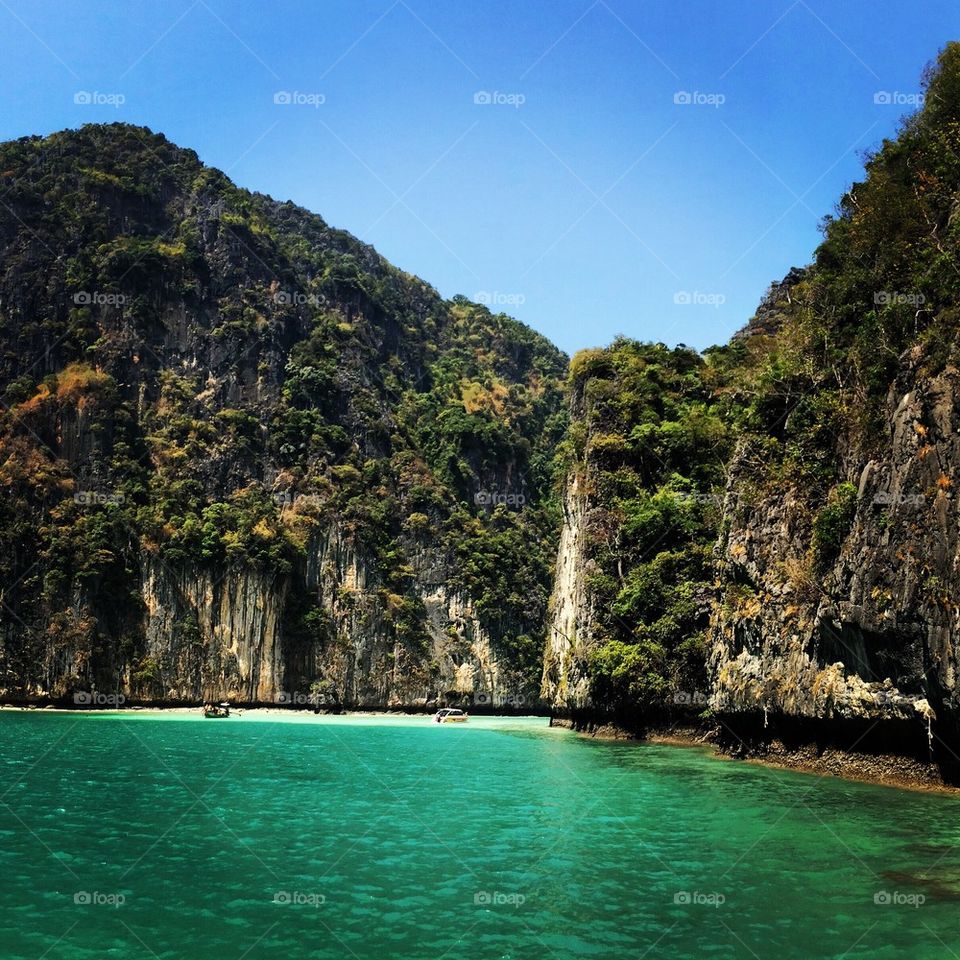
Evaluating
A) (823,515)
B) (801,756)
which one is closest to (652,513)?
(823,515)

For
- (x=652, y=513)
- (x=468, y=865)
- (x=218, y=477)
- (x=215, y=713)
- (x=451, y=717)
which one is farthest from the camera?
Result: (x=218, y=477)

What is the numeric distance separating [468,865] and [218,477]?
252ft

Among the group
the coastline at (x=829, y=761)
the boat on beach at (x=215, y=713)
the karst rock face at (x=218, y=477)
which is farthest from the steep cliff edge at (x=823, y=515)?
the karst rock face at (x=218, y=477)

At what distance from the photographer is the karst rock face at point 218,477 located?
74812 millimetres

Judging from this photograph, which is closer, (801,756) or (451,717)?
(801,756)

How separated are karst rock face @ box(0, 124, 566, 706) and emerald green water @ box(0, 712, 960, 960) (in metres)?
51.3

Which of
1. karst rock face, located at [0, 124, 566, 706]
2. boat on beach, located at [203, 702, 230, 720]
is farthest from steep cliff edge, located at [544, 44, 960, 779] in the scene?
karst rock face, located at [0, 124, 566, 706]

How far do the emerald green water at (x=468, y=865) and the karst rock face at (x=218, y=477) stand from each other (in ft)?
168

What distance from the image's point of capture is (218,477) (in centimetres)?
8612

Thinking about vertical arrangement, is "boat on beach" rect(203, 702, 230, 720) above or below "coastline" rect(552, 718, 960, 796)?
→ below

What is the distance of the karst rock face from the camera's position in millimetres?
74812

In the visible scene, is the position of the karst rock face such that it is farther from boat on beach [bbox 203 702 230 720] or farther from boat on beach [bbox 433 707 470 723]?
boat on beach [bbox 433 707 470 723]

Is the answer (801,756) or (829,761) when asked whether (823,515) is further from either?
(801,756)

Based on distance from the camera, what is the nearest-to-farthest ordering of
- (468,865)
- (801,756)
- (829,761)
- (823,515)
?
(468,865) < (829,761) < (823,515) < (801,756)
